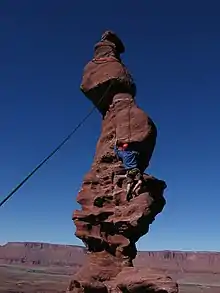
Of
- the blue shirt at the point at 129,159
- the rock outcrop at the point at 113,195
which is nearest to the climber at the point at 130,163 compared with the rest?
the blue shirt at the point at 129,159

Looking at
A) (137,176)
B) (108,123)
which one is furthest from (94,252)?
(108,123)

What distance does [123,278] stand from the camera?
1527 centimetres

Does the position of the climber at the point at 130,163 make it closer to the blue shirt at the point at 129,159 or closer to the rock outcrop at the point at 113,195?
the blue shirt at the point at 129,159

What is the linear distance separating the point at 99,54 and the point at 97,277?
10.4m

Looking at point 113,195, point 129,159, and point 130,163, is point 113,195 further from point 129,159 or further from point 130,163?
point 129,159

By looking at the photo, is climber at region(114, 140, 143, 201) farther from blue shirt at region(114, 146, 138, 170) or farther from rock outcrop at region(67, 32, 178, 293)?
rock outcrop at region(67, 32, 178, 293)

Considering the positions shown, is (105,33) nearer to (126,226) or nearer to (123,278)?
(126,226)

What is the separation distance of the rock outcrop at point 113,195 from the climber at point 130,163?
0.83 ft

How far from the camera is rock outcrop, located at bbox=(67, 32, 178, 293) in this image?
53.3 feet

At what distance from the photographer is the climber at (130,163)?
1688 cm

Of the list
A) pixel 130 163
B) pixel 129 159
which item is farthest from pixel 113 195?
pixel 129 159

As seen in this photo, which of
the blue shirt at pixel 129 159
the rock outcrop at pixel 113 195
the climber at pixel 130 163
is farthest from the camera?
the blue shirt at pixel 129 159

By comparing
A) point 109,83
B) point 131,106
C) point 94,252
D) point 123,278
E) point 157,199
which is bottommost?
point 123,278

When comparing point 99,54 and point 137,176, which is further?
point 99,54
